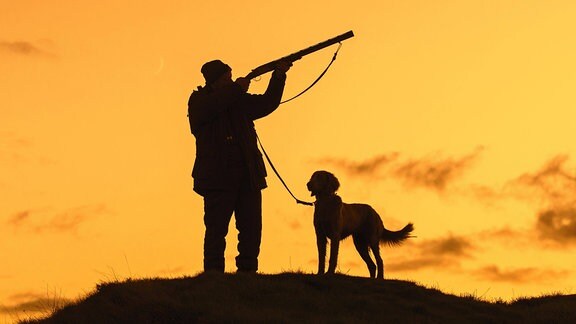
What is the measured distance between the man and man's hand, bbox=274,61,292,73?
0.02m

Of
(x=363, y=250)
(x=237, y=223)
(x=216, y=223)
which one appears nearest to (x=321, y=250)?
(x=363, y=250)

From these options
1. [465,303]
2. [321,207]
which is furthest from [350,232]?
[465,303]

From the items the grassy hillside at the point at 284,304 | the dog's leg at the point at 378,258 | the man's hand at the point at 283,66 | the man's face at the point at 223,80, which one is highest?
the man's hand at the point at 283,66

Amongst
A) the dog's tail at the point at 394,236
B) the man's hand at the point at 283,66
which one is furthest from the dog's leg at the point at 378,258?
the man's hand at the point at 283,66

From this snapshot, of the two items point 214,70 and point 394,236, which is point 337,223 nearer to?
point 394,236

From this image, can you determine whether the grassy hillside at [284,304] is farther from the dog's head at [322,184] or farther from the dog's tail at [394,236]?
the dog's tail at [394,236]

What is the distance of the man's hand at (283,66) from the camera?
49.9ft

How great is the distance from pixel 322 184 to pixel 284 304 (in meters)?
4.38

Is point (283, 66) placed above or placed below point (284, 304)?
above

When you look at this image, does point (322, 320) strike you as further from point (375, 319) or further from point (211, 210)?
point (211, 210)

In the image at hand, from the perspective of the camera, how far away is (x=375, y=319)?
13.4 metres

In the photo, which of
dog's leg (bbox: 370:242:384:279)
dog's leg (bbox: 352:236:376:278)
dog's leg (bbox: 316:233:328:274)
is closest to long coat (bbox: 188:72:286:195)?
dog's leg (bbox: 316:233:328:274)

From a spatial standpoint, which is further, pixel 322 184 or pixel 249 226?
pixel 322 184

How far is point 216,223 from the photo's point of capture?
14.9m
